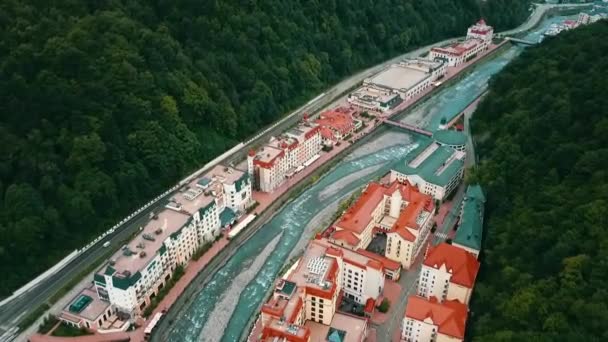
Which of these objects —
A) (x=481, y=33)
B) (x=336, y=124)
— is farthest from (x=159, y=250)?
(x=481, y=33)

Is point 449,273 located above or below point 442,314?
above

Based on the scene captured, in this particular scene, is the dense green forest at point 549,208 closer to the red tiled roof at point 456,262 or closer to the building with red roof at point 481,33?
the red tiled roof at point 456,262

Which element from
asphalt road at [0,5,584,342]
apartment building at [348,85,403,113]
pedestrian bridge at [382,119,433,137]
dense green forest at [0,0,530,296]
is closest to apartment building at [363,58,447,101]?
apartment building at [348,85,403,113]

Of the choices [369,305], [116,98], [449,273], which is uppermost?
[116,98]

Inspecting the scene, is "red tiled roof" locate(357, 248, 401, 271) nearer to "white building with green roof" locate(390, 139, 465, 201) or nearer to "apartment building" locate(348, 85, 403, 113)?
"white building with green roof" locate(390, 139, 465, 201)

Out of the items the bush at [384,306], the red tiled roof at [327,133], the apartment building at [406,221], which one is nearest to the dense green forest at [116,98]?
the red tiled roof at [327,133]

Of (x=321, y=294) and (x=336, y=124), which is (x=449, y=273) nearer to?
(x=321, y=294)

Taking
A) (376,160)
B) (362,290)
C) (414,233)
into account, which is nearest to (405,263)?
(414,233)

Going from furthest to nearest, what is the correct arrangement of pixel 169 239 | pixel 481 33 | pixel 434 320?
pixel 481 33 < pixel 169 239 < pixel 434 320
